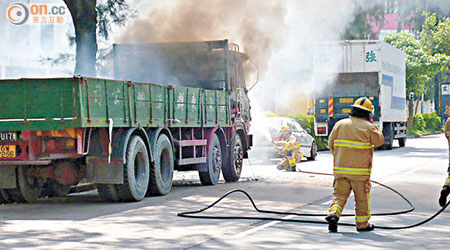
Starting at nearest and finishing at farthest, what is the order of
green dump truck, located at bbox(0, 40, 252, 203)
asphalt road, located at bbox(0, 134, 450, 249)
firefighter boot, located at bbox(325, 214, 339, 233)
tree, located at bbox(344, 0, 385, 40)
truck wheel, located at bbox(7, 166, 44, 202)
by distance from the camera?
asphalt road, located at bbox(0, 134, 450, 249)
firefighter boot, located at bbox(325, 214, 339, 233)
green dump truck, located at bbox(0, 40, 252, 203)
truck wheel, located at bbox(7, 166, 44, 202)
tree, located at bbox(344, 0, 385, 40)

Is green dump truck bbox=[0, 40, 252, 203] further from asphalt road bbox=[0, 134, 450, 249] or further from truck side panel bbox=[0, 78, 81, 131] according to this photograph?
asphalt road bbox=[0, 134, 450, 249]

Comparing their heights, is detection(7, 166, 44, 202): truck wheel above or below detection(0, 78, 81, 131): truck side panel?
below

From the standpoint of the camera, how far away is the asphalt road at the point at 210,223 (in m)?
8.24

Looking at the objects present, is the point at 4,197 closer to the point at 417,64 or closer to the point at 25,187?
the point at 25,187

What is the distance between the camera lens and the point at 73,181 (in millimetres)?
12070

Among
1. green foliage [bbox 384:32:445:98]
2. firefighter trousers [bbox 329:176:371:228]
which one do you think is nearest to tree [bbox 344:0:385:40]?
green foliage [bbox 384:32:445:98]

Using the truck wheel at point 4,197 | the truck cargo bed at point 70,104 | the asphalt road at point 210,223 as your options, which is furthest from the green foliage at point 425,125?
the truck wheel at point 4,197

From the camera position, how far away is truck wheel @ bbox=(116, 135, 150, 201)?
39.1ft

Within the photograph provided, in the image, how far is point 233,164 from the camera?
16406 mm

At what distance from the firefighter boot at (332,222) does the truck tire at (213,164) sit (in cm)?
646

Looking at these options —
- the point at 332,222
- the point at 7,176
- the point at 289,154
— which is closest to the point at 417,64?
the point at 289,154

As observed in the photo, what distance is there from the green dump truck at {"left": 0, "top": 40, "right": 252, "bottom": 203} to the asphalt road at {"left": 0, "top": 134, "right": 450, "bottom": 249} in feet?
1.32

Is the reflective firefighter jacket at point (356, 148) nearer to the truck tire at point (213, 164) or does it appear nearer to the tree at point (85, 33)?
the truck tire at point (213, 164)

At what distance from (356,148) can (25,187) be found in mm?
5621
